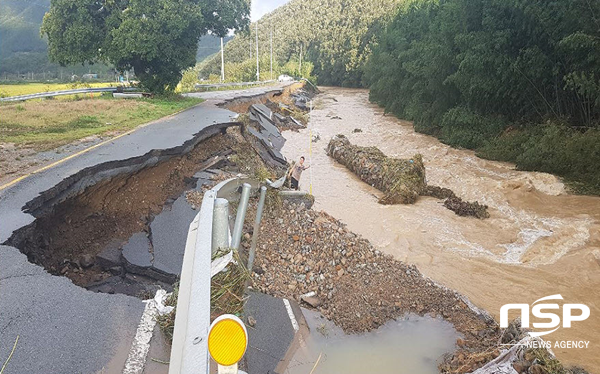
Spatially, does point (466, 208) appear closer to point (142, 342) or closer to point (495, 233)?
point (495, 233)

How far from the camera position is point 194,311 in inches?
79.2

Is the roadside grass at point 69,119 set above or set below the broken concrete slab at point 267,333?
above

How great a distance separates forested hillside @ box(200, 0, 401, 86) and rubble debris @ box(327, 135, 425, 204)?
48123 millimetres

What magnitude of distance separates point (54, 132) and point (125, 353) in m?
10.6

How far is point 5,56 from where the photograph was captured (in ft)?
219

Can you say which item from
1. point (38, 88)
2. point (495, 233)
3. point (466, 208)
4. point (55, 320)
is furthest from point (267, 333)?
point (38, 88)

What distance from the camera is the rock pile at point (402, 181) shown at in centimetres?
1164

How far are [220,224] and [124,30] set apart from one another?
18152mm

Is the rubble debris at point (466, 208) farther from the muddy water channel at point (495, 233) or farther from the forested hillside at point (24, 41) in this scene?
the forested hillside at point (24, 41)

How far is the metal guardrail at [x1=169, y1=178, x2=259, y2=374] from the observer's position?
5.65ft

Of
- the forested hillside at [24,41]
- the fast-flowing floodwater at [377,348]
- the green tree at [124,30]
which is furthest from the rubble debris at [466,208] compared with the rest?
the forested hillside at [24,41]

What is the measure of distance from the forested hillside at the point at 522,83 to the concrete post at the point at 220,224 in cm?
1291

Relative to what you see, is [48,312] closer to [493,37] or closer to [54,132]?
[54,132]

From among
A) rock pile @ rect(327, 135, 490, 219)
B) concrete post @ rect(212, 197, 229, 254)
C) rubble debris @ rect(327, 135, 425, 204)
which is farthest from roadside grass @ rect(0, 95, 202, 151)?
concrete post @ rect(212, 197, 229, 254)
